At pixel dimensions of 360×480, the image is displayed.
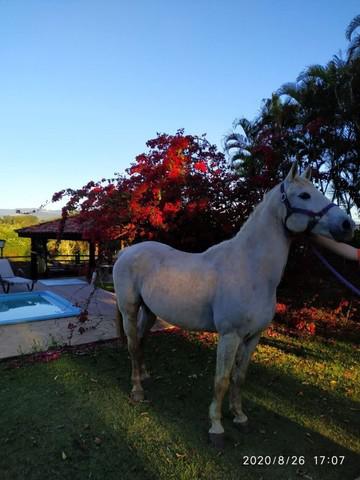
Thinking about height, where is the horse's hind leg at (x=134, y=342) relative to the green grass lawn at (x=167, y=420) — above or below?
above

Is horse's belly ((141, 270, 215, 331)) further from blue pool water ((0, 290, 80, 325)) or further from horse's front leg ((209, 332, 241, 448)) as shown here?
blue pool water ((0, 290, 80, 325))

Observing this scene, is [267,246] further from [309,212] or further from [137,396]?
[137,396]

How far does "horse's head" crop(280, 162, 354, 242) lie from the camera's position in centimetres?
214

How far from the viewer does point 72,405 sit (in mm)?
3164

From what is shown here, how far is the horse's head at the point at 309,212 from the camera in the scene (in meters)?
2.14

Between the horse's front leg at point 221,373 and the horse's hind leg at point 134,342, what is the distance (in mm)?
955

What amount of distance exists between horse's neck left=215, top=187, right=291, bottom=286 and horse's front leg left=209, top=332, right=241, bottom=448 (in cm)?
52

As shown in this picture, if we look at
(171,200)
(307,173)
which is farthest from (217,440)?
(171,200)

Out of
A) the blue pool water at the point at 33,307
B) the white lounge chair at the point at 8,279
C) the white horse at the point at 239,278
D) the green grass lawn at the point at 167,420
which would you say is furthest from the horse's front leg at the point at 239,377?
the white lounge chair at the point at 8,279

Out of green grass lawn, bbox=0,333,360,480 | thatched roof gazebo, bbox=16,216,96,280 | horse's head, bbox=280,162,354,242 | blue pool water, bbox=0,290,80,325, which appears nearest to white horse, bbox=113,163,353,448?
horse's head, bbox=280,162,354,242

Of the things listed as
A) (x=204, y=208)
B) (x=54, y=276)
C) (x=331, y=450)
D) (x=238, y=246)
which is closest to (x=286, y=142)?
(x=204, y=208)

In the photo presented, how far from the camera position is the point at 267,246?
2469 millimetres

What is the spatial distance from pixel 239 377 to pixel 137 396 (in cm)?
111

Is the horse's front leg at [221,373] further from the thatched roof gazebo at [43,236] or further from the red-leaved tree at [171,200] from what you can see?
the thatched roof gazebo at [43,236]
